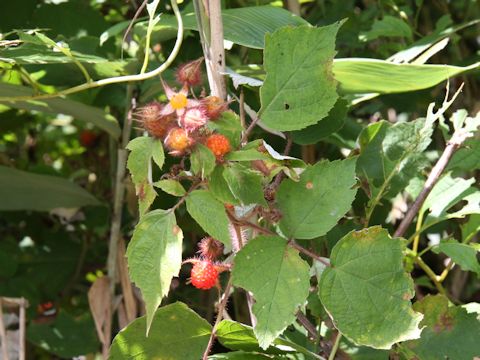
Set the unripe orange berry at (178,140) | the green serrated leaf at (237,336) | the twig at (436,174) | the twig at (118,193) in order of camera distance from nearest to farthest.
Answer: the unripe orange berry at (178,140) < the green serrated leaf at (237,336) < the twig at (436,174) < the twig at (118,193)

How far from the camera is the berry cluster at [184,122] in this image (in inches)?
26.4

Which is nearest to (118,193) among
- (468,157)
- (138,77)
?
(138,77)

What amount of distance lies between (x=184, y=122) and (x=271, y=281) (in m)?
0.15

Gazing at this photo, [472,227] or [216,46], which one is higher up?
[216,46]

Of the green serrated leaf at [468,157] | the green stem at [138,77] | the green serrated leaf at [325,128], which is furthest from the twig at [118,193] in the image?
the green serrated leaf at [468,157]

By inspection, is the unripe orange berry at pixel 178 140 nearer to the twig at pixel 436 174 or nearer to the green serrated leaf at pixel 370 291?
the green serrated leaf at pixel 370 291

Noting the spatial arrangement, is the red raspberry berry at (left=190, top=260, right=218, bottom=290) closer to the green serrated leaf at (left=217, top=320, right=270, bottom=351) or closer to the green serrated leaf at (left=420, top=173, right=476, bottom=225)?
the green serrated leaf at (left=217, top=320, right=270, bottom=351)

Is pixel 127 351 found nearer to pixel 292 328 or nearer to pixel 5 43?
pixel 292 328

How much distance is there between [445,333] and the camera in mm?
877

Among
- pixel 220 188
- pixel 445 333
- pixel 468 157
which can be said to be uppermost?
pixel 220 188

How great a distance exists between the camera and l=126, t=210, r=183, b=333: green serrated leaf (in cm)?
68

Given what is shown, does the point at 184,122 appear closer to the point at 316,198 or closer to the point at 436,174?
the point at 316,198

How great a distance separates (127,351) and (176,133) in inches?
9.7

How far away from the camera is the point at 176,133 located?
670mm
